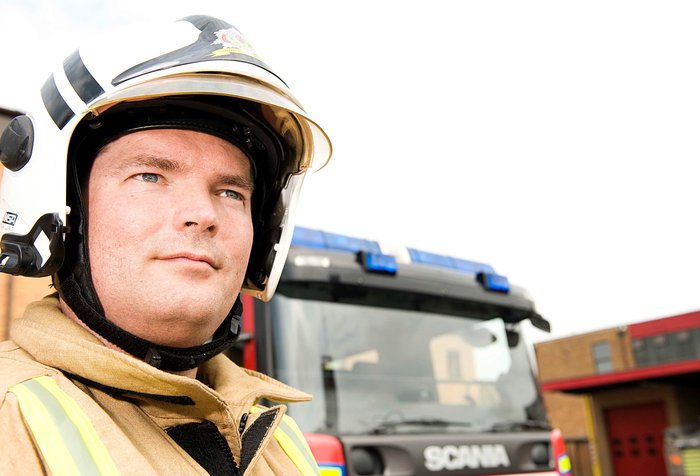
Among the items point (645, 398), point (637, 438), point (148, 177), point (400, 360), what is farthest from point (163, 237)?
point (637, 438)

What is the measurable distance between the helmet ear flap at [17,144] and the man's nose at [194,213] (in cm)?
46

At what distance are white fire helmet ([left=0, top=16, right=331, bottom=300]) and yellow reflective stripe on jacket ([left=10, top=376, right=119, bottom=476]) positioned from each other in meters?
0.42

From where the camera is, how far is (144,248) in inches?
56.7

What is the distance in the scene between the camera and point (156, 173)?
5.00ft

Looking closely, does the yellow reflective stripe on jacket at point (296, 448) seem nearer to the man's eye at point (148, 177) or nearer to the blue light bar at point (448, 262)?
the man's eye at point (148, 177)

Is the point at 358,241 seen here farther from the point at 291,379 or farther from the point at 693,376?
the point at 693,376

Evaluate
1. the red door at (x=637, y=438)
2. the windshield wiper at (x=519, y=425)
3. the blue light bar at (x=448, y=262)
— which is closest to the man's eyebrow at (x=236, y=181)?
the blue light bar at (x=448, y=262)

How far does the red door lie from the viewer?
17.8m

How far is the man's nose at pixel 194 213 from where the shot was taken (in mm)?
1469

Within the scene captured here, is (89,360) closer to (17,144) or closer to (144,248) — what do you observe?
(144,248)

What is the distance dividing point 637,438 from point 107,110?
65.2 ft

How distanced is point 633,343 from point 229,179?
2501 centimetres

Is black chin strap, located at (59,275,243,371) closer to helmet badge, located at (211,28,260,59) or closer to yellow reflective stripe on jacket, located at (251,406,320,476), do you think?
yellow reflective stripe on jacket, located at (251,406,320,476)

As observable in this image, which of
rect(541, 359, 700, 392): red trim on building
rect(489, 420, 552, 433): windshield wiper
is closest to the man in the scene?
rect(489, 420, 552, 433): windshield wiper
